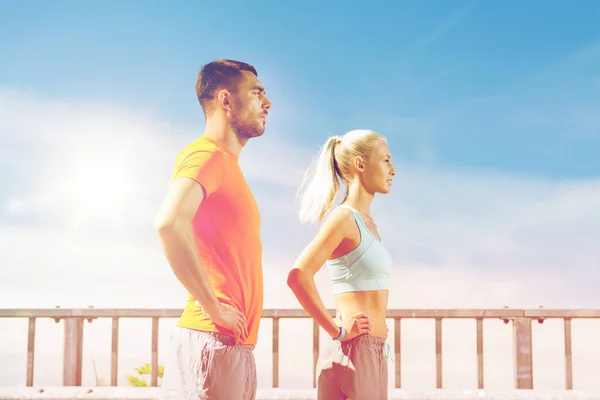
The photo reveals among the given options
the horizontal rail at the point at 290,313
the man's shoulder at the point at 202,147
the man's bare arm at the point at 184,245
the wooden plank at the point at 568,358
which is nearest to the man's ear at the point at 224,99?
the man's shoulder at the point at 202,147

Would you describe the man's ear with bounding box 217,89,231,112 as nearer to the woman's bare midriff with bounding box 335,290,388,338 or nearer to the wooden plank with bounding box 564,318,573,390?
the woman's bare midriff with bounding box 335,290,388,338

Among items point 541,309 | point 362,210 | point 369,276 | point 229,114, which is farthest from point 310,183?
point 541,309

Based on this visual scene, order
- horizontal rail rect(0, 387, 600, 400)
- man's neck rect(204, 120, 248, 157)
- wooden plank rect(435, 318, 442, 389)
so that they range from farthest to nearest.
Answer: wooden plank rect(435, 318, 442, 389)
horizontal rail rect(0, 387, 600, 400)
man's neck rect(204, 120, 248, 157)

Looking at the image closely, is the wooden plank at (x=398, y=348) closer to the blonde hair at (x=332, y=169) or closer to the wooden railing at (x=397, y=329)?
the wooden railing at (x=397, y=329)

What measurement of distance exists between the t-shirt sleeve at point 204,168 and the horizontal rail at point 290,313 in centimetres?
316

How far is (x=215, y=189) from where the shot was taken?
1855 millimetres

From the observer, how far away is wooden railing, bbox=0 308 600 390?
5.07m

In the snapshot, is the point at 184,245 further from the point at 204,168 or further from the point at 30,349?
the point at 30,349

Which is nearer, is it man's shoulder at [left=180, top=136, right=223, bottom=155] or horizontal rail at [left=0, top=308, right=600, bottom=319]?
man's shoulder at [left=180, top=136, right=223, bottom=155]

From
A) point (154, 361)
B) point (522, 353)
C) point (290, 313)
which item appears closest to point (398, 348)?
point (290, 313)

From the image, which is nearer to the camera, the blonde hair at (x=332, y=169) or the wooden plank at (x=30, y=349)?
the blonde hair at (x=332, y=169)

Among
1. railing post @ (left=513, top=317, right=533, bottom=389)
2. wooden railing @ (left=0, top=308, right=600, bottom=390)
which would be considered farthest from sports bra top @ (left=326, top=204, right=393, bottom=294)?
railing post @ (left=513, top=317, right=533, bottom=389)

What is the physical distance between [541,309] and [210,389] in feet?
12.9

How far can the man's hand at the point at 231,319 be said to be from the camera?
1796 mm
